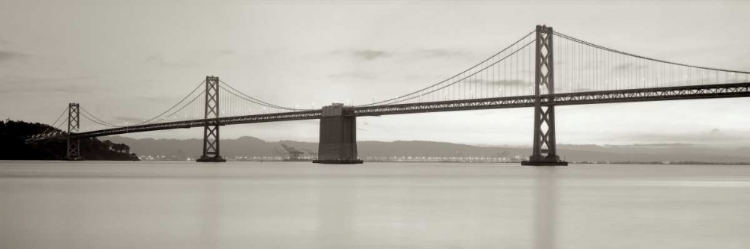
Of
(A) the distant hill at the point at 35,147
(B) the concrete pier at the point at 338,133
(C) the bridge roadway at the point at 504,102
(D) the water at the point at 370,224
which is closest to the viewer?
(D) the water at the point at 370,224

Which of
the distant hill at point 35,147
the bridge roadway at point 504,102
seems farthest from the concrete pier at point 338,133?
the distant hill at point 35,147

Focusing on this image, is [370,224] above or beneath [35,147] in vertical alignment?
beneath

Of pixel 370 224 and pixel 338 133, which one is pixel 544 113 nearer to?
pixel 338 133

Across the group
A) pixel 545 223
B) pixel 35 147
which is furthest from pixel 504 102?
pixel 35 147

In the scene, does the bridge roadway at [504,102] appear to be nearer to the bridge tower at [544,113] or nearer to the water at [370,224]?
the bridge tower at [544,113]

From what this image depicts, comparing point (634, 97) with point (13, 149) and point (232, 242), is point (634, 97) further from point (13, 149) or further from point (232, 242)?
point (13, 149)

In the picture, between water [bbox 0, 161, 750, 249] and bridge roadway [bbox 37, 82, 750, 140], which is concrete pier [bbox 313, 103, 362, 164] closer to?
bridge roadway [bbox 37, 82, 750, 140]
